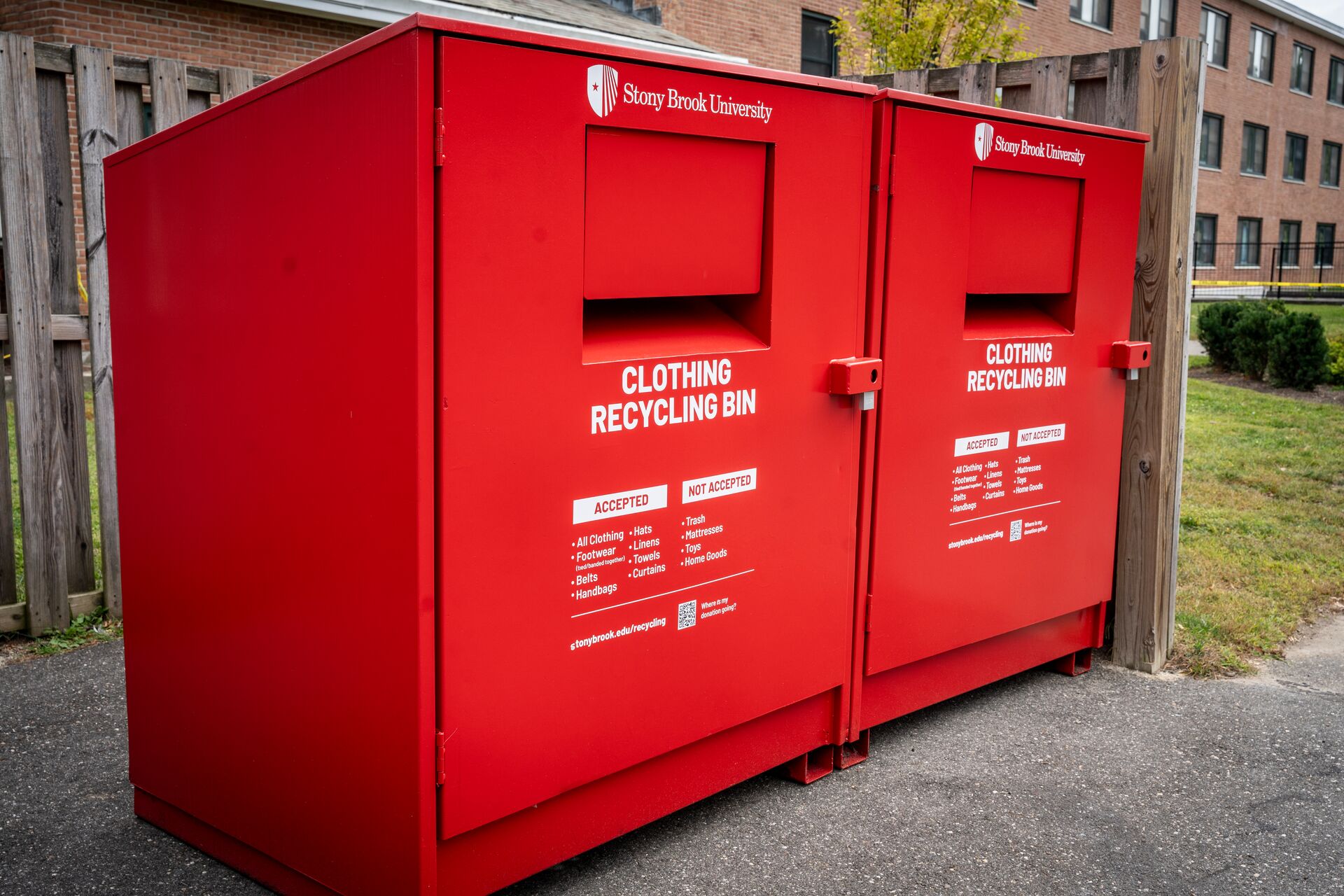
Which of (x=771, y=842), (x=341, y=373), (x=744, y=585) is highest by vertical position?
(x=341, y=373)

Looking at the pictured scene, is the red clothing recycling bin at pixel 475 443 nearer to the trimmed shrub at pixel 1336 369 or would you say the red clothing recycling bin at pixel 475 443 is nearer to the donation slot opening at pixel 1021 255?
the donation slot opening at pixel 1021 255

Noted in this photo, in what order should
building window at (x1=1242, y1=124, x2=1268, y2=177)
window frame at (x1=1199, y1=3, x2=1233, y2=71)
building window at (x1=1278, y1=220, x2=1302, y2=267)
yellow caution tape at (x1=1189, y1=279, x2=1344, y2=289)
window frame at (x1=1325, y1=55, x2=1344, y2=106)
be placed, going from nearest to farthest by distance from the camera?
window frame at (x1=1199, y1=3, x2=1233, y2=71), yellow caution tape at (x1=1189, y1=279, x2=1344, y2=289), building window at (x1=1242, y1=124, x2=1268, y2=177), building window at (x1=1278, y1=220, x2=1302, y2=267), window frame at (x1=1325, y1=55, x2=1344, y2=106)

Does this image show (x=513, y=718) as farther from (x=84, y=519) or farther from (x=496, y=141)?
(x=84, y=519)

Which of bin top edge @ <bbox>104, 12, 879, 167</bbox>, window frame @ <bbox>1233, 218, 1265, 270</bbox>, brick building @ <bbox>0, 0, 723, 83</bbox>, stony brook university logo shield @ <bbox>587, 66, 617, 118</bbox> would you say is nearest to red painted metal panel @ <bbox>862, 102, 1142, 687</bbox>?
bin top edge @ <bbox>104, 12, 879, 167</bbox>

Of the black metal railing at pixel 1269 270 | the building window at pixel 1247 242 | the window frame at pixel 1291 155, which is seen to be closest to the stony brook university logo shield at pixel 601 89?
the black metal railing at pixel 1269 270

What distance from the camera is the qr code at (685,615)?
256 cm

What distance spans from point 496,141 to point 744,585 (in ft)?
3.92

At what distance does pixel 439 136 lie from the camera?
200cm

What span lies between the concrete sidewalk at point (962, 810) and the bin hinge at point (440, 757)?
0.52 meters

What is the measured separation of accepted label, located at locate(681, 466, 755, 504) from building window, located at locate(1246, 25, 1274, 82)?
126ft

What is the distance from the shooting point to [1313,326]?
11.9m

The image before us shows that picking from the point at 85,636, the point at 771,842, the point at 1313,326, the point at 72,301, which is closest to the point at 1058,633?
the point at 771,842

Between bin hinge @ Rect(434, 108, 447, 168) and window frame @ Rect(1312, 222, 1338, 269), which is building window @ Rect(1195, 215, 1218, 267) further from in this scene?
bin hinge @ Rect(434, 108, 447, 168)

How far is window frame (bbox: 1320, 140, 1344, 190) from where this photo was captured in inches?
1559
